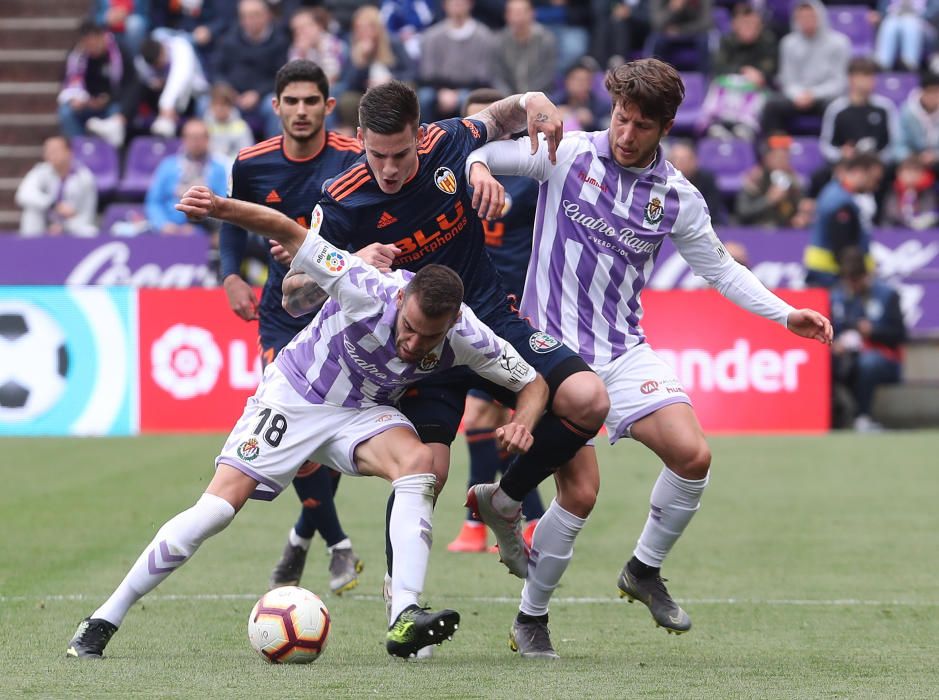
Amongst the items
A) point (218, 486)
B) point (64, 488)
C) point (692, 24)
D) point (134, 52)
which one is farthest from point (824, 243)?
point (218, 486)

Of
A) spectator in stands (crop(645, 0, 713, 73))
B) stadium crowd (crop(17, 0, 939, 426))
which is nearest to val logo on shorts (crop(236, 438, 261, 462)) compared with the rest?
stadium crowd (crop(17, 0, 939, 426))

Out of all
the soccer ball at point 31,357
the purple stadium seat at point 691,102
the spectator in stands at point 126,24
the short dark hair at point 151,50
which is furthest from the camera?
the spectator in stands at point 126,24

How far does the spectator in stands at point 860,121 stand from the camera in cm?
1686

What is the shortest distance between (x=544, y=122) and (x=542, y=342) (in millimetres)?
823

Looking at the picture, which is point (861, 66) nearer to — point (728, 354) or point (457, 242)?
point (728, 354)

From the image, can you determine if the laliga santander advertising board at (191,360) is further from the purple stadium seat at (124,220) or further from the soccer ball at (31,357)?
the purple stadium seat at (124,220)

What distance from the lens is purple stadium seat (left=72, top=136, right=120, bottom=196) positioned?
17938mm

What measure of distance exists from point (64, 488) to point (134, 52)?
942cm

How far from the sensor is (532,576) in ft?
19.9

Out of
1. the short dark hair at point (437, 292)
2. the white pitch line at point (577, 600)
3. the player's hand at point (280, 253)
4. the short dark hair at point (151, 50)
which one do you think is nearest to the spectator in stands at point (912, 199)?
Answer: the short dark hair at point (151, 50)

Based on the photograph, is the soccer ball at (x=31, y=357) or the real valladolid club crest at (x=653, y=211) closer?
the real valladolid club crest at (x=653, y=211)

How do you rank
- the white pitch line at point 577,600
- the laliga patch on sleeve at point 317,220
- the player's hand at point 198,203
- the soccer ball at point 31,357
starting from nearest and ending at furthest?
the player's hand at point 198,203 → the laliga patch on sleeve at point 317,220 → the white pitch line at point 577,600 → the soccer ball at point 31,357

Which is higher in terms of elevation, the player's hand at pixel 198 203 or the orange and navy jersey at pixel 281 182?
the player's hand at pixel 198 203

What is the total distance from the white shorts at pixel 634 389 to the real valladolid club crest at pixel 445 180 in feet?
3.03
